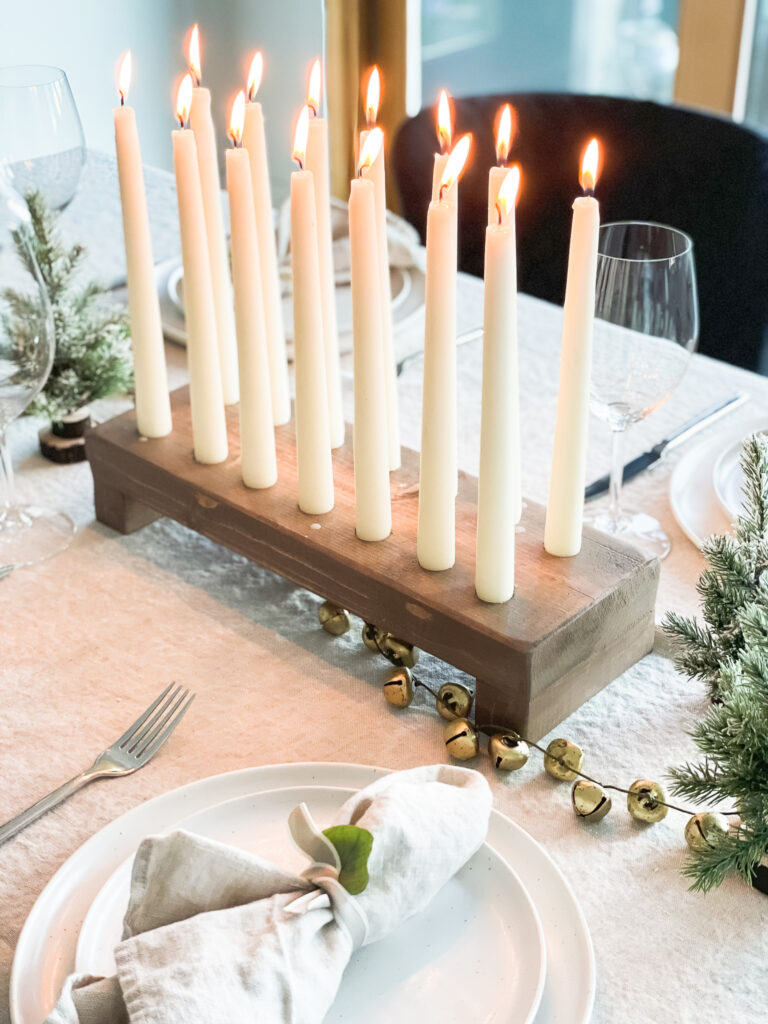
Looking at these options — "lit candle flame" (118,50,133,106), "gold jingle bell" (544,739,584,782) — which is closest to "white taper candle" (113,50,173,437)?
"lit candle flame" (118,50,133,106)

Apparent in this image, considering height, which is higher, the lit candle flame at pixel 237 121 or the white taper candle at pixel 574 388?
the lit candle flame at pixel 237 121

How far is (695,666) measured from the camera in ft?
2.36

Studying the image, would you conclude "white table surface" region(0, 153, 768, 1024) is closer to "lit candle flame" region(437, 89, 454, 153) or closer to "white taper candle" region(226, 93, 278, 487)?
"white taper candle" region(226, 93, 278, 487)

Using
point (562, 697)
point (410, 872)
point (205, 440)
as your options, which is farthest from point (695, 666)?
point (205, 440)

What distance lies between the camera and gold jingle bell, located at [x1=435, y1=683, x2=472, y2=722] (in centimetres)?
76

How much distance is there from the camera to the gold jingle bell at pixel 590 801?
69 centimetres

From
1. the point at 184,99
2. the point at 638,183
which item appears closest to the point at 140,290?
the point at 184,99

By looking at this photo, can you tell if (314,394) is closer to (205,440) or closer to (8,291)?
(205,440)

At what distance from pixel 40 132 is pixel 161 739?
666 millimetres

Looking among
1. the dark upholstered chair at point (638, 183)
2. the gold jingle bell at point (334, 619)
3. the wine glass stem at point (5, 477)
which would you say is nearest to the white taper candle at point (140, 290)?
the wine glass stem at point (5, 477)

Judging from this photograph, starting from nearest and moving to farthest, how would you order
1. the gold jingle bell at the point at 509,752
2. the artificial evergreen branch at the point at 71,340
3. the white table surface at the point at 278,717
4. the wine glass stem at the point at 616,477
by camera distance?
the white table surface at the point at 278,717 < the gold jingle bell at the point at 509,752 < the wine glass stem at the point at 616,477 < the artificial evergreen branch at the point at 71,340

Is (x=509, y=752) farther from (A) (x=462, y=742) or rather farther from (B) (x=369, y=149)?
(B) (x=369, y=149)

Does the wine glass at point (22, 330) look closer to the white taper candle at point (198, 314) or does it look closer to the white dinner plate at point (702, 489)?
the white taper candle at point (198, 314)

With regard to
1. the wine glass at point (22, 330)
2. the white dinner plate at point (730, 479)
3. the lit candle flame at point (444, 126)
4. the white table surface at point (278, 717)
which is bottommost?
the white table surface at point (278, 717)
